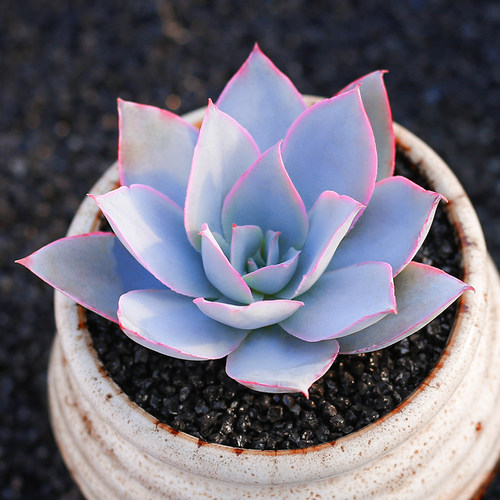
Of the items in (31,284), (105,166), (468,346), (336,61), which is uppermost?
(336,61)

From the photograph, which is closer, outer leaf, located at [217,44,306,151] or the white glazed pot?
the white glazed pot

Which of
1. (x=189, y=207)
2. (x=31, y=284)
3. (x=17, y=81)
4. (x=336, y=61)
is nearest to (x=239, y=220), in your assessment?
(x=189, y=207)

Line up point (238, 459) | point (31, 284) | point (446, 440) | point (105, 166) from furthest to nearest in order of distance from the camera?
1. point (105, 166)
2. point (31, 284)
3. point (446, 440)
4. point (238, 459)

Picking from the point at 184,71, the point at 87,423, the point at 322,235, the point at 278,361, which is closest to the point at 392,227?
the point at 322,235

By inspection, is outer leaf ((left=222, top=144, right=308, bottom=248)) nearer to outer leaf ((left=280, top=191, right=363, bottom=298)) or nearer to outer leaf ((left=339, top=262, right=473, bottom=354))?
outer leaf ((left=280, top=191, right=363, bottom=298))

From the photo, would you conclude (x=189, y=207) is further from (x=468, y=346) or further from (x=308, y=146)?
(x=468, y=346)

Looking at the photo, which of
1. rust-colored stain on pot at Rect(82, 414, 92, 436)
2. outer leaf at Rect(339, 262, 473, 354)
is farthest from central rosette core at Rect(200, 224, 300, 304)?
rust-colored stain on pot at Rect(82, 414, 92, 436)

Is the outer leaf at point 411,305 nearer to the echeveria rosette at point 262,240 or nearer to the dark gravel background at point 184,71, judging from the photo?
the echeveria rosette at point 262,240
